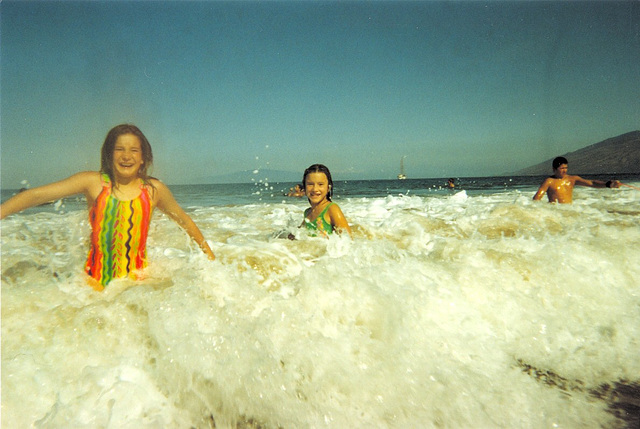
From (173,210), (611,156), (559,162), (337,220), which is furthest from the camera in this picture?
(611,156)

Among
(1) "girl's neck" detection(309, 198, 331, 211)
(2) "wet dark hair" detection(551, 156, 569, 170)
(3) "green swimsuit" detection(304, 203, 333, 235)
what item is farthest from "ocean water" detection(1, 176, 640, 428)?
(2) "wet dark hair" detection(551, 156, 569, 170)

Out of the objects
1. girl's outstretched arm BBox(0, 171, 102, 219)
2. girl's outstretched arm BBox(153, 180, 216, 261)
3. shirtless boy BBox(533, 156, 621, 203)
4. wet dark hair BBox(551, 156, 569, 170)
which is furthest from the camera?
shirtless boy BBox(533, 156, 621, 203)

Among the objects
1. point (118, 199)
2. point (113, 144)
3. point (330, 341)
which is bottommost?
point (330, 341)

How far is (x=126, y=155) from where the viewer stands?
2.47 metres

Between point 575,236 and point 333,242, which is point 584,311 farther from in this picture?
point 333,242

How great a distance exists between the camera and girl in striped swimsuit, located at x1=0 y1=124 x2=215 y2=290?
2.45 metres

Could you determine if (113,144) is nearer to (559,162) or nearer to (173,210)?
(173,210)

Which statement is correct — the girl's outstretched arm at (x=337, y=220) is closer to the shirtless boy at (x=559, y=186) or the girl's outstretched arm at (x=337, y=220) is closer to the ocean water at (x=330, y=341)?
the ocean water at (x=330, y=341)

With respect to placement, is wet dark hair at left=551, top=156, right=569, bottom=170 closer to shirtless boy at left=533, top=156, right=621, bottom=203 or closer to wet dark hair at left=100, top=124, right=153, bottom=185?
shirtless boy at left=533, top=156, right=621, bottom=203

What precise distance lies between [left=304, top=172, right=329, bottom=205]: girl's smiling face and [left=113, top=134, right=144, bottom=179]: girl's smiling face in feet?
5.49

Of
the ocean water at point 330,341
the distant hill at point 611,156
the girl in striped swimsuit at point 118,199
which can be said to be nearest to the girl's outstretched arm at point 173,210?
the girl in striped swimsuit at point 118,199

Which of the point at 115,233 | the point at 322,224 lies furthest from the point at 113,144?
the point at 322,224

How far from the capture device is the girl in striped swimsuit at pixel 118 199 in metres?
2.45

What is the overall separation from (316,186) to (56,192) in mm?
2153
